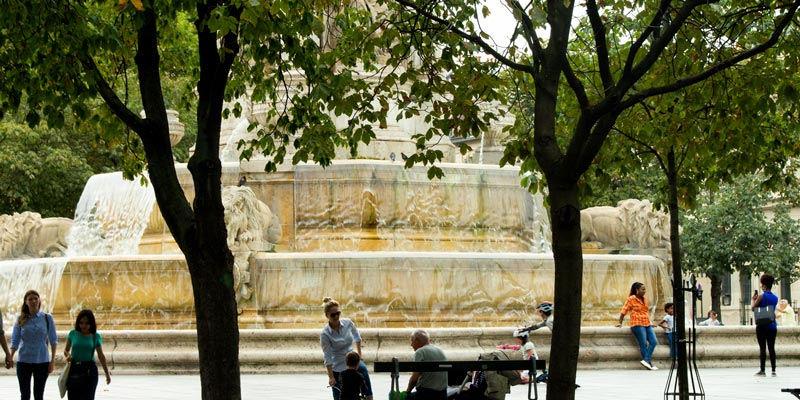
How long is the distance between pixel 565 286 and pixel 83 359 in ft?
12.9

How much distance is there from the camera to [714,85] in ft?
42.5

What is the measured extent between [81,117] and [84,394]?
95.7 inches

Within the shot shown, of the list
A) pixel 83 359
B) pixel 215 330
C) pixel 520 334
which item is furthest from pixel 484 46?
pixel 520 334

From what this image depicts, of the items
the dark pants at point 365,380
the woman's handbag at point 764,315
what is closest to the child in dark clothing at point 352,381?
the dark pants at point 365,380

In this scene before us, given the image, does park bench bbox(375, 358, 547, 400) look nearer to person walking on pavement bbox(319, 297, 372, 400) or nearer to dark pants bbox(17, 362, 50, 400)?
person walking on pavement bbox(319, 297, 372, 400)

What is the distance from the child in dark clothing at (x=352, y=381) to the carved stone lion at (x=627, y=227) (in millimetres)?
13923

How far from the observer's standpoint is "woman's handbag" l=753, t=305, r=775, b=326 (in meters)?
18.4

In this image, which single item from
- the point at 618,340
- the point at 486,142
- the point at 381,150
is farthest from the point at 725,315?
the point at 618,340

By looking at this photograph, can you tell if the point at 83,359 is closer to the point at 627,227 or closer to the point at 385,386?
the point at 385,386

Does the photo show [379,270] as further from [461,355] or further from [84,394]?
[84,394]

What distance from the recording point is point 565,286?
10.6 m

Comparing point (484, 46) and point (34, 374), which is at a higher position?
point (484, 46)

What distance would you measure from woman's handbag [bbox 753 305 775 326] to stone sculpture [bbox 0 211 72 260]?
12.9 m

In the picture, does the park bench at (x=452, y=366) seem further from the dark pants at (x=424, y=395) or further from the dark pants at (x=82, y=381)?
the dark pants at (x=82, y=381)
